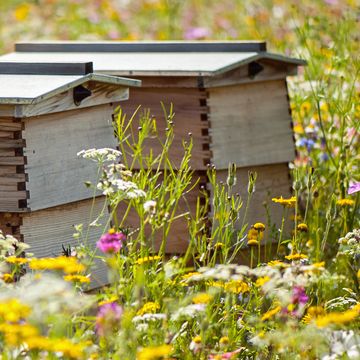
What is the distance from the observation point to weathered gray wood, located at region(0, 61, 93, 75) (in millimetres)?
3963

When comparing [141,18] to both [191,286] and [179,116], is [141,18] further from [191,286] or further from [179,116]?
[191,286]

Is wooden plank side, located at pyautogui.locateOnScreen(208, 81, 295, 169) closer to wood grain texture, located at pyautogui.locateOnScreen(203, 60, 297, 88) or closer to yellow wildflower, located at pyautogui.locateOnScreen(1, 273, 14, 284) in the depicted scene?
wood grain texture, located at pyautogui.locateOnScreen(203, 60, 297, 88)

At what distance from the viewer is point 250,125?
4.87 metres

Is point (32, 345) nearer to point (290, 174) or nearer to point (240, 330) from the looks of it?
point (240, 330)

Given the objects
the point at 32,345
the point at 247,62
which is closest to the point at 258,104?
the point at 247,62

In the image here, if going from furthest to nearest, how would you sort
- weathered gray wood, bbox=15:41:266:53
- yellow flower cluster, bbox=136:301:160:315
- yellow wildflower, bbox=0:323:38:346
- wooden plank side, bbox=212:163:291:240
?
weathered gray wood, bbox=15:41:266:53, wooden plank side, bbox=212:163:291:240, yellow flower cluster, bbox=136:301:160:315, yellow wildflower, bbox=0:323:38:346

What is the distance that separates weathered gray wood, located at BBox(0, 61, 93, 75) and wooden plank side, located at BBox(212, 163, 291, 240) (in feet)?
3.39

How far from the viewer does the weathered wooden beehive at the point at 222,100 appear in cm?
461

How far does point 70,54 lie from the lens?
5.17 meters

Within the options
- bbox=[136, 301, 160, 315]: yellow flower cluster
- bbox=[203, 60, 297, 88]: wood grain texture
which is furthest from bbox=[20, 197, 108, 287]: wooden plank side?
bbox=[203, 60, 297, 88]: wood grain texture

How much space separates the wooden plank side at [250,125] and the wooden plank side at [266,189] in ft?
0.20

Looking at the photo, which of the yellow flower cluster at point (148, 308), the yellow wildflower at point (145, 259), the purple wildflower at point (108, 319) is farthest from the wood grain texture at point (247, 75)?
the purple wildflower at point (108, 319)

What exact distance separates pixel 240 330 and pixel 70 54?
227 centimetres

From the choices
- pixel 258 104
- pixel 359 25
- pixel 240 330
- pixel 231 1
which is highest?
pixel 231 1
